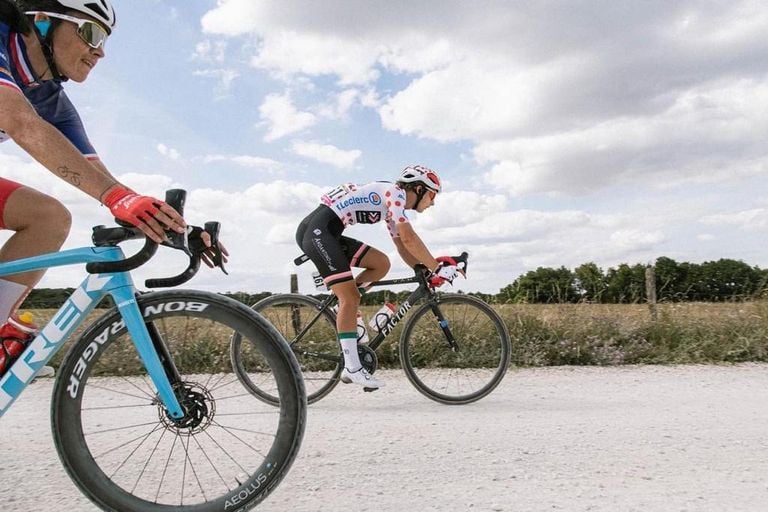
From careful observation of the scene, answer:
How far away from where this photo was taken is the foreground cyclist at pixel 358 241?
5242 millimetres

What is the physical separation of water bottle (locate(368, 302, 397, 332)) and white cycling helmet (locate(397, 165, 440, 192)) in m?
1.30

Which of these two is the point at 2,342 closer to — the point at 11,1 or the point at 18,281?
the point at 18,281

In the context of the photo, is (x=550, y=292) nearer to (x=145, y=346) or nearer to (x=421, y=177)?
(x=421, y=177)

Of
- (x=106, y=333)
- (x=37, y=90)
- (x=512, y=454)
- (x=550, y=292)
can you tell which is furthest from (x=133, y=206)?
(x=550, y=292)

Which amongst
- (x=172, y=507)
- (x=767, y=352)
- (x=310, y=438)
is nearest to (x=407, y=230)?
(x=310, y=438)

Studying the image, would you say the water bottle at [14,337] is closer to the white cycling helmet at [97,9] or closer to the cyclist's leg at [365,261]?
the white cycling helmet at [97,9]

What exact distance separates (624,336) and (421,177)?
397 centimetres

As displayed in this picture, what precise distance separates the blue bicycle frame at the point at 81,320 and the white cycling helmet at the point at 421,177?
358 cm

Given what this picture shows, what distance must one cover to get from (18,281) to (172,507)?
4.11ft

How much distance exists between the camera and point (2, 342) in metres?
2.54

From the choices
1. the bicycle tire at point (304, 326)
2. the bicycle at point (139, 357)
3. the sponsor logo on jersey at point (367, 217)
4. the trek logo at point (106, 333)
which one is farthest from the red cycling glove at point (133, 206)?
the bicycle tire at point (304, 326)

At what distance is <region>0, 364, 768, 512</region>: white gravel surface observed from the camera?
2770 millimetres

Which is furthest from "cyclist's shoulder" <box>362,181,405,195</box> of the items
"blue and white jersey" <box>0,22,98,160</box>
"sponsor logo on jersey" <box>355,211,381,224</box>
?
"blue and white jersey" <box>0,22,98,160</box>

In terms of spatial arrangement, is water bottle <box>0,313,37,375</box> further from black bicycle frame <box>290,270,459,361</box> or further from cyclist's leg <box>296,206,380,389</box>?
black bicycle frame <box>290,270,459,361</box>
